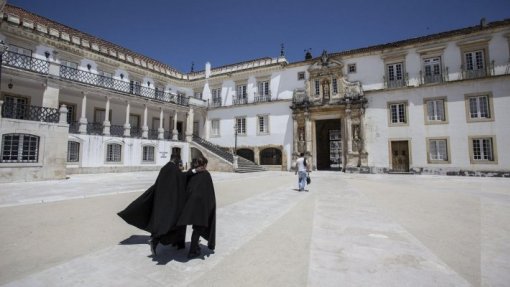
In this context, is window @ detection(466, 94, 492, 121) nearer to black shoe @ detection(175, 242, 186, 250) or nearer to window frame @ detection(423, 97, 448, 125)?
window frame @ detection(423, 97, 448, 125)

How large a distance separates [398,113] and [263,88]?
1354cm

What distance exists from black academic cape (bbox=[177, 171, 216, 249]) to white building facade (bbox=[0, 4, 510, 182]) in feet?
44.9

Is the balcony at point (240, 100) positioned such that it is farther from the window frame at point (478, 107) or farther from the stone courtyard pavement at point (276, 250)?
the stone courtyard pavement at point (276, 250)

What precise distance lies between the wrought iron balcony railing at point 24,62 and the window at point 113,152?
666cm

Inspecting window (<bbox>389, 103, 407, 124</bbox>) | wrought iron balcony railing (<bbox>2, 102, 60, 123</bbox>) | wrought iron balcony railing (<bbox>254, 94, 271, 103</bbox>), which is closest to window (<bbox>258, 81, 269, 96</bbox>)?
wrought iron balcony railing (<bbox>254, 94, 271, 103</bbox>)

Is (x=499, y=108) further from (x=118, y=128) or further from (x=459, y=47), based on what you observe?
(x=118, y=128)

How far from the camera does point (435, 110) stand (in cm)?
2091

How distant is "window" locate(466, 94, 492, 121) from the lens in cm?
1920

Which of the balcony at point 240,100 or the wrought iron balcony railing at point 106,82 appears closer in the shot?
the wrought iron balcony railing at point 106,82

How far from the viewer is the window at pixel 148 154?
23188mm

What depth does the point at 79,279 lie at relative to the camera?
113 inches

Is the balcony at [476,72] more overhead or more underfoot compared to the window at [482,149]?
more overhead

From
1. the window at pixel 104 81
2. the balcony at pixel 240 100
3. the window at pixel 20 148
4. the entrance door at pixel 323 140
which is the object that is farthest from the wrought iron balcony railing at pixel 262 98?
the window at pixel 20 148

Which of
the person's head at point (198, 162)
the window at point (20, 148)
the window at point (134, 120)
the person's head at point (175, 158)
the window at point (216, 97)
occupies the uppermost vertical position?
the window at point (216, 97)
